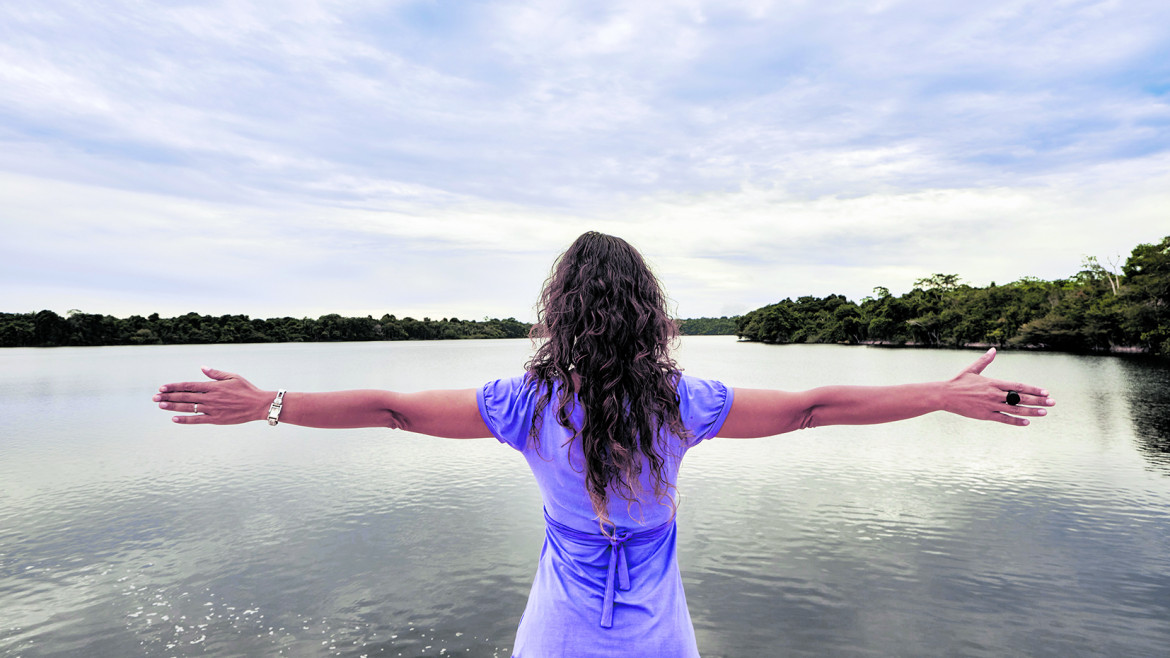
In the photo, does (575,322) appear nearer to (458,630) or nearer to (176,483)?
(458,630)

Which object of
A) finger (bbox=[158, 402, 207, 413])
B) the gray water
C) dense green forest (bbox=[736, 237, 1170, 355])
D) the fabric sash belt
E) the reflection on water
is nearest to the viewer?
finger (bbox=[158, 402, 207, 413])

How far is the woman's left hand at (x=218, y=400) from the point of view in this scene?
67.2 inches

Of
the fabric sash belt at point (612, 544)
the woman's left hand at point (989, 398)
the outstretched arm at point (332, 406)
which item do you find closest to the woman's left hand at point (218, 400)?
the outstretched arm at point (332, 406)

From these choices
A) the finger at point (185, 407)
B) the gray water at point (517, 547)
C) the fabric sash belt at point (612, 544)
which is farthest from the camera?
the gray water at point (517, 547)

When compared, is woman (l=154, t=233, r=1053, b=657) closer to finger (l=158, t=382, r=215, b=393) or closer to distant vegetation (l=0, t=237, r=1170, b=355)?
finger (l=158, t=382, r=215, b=393)

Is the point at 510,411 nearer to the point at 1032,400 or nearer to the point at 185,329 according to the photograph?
the point at 1032,400

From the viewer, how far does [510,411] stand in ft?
6.18

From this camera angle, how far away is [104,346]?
117312 millimetres

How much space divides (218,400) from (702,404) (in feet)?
4.67

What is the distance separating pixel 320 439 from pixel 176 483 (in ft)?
22.5

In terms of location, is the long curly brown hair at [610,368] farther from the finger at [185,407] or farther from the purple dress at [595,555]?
the finger at [185,407]

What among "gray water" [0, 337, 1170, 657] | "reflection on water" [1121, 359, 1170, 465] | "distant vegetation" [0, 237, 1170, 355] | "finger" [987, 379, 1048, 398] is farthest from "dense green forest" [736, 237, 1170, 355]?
"finger" [987, 379, 1048, 398]

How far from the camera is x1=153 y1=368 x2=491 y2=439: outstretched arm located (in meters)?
1.73

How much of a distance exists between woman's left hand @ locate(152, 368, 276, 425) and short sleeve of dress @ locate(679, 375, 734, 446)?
1232 millimetres
